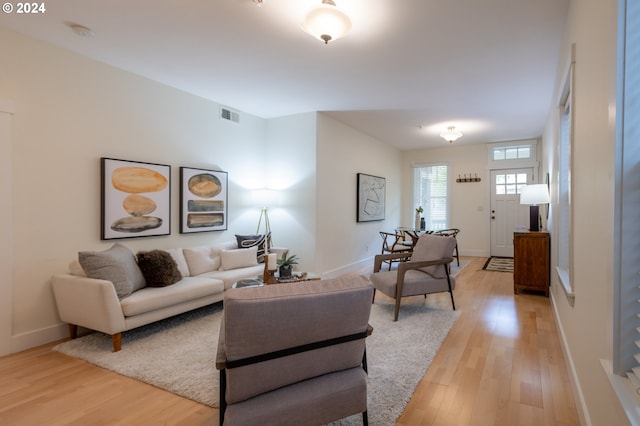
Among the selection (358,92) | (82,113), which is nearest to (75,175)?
(82,113)

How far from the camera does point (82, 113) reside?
11.1 feet

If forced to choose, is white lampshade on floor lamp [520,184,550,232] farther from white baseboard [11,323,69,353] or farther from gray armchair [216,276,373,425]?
white baseboard [11,323,69,353]

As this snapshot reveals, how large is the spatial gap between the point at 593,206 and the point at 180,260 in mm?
3899

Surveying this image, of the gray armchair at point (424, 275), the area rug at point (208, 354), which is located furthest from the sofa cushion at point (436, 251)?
the area rug at point (208, 354)

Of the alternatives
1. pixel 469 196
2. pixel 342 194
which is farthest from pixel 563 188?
pixel 469 196

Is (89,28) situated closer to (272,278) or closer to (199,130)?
(199,130)

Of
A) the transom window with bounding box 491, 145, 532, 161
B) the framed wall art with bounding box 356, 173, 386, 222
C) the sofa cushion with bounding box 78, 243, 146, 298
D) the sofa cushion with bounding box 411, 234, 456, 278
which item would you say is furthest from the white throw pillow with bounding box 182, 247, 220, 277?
the transom window with bounding box 491, 145, 532, 161

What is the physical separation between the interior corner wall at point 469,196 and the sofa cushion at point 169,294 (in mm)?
6472

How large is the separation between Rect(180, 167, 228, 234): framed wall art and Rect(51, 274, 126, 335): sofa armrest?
148 cm

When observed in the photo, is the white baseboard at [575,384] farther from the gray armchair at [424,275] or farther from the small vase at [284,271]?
the small vase at [284,271]

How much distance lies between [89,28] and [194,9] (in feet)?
3.53

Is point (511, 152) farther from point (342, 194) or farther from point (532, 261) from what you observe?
point (342, 194)

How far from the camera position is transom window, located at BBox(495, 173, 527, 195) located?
7.53 m

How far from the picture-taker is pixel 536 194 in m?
4.64
